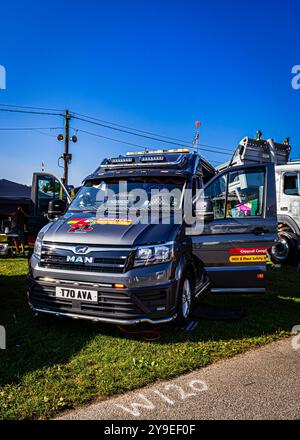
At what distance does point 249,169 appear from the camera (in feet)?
17.2

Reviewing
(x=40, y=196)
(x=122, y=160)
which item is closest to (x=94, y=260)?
(x=122, y=160)

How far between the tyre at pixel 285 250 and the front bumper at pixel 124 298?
6.82m

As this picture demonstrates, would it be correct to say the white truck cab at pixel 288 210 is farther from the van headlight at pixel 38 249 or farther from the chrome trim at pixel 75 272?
the van headlight at pixel 38 249

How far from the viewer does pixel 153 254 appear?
3887 millimetres

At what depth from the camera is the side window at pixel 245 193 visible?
5152mm

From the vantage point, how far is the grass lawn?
283 centimetres

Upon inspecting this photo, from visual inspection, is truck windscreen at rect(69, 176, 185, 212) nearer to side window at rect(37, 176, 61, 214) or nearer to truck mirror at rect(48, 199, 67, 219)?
truck mirror at rect(48, 199, 67, 219)

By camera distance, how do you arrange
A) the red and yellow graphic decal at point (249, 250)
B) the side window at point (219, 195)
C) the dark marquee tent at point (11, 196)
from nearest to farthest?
the red and yellow graphic decal at point (249, 250) → the side window at point (219, 195) → the dark marquee tent at point (11, 196)

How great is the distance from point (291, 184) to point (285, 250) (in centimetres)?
191

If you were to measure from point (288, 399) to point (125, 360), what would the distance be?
1533 millimetres

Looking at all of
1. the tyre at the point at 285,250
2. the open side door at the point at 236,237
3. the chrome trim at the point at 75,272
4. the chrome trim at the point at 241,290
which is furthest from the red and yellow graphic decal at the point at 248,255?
the tyre at the point at 285,250

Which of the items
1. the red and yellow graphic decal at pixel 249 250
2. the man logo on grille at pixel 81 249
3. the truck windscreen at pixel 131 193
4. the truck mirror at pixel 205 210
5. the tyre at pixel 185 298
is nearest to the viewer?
the man logo on grille at pixel 81 249

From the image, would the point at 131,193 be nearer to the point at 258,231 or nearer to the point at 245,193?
the point at 245,193

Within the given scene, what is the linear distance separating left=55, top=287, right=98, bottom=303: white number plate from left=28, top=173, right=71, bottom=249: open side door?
13.7 feet
